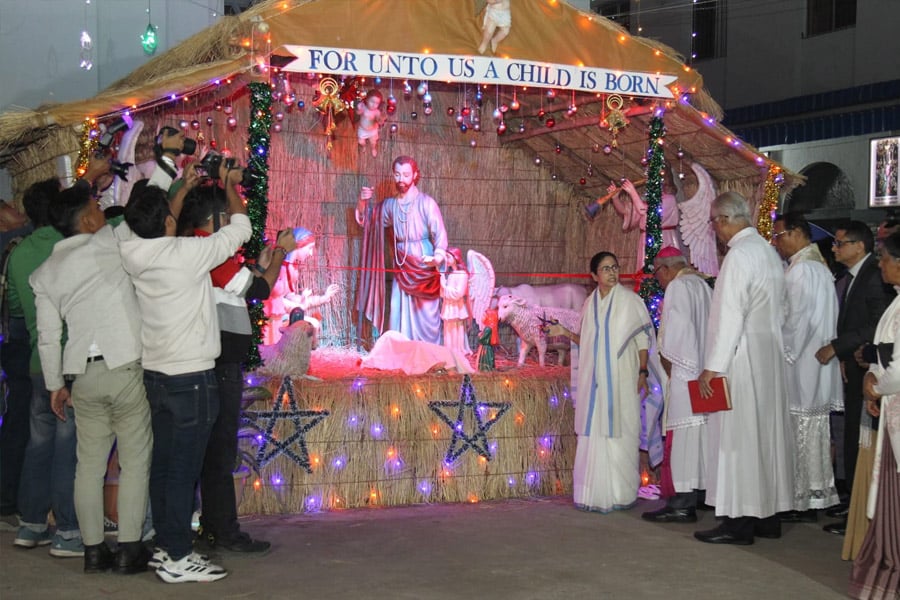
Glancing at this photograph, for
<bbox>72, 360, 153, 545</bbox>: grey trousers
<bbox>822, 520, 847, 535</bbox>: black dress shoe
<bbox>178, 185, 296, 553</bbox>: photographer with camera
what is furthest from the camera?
<bbox>822, 520, 847, 535</bbox>: black dress shoe

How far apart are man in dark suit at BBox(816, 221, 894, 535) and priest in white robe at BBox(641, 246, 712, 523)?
83 cm

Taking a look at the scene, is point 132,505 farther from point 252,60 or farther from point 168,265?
point 252,60

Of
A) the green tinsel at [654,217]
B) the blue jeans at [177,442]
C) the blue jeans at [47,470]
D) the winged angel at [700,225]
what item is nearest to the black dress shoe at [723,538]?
the green tinsel at [654,217]

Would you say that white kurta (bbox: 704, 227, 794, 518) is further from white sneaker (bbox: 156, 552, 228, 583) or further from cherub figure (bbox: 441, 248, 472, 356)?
cherub figure (bbox: 441, 248, 472, 356)

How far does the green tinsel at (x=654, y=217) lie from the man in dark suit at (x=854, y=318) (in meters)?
1.52

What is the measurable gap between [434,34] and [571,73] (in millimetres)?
1100

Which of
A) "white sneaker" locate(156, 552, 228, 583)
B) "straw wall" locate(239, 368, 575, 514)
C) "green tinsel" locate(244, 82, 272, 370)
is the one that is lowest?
"white sneaker" locate(156, 552, 228, 583)

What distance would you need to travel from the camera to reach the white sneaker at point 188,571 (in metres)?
5.16

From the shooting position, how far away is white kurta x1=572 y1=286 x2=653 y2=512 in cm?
707

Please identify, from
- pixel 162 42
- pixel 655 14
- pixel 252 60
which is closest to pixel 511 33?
pixel 252 60

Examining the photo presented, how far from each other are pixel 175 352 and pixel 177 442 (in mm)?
466

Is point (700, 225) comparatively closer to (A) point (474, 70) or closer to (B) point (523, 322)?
(B) point (523, 322)

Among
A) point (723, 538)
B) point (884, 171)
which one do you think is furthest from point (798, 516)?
point (884, 171)

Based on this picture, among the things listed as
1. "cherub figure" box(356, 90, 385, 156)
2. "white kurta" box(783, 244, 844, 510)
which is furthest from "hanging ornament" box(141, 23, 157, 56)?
"white kurta" box(783, 244, 844, 510)
